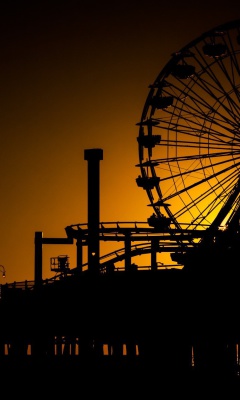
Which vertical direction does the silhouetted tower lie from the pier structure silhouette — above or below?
above

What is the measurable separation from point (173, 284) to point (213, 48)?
13.8 metres

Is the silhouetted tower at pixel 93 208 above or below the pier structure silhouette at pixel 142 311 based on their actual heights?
above

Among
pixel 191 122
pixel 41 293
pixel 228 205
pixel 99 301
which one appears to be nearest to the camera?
pixel 99 301

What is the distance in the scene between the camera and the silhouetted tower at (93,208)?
36.2 m

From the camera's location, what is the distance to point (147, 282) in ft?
120

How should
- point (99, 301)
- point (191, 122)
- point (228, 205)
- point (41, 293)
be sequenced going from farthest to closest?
point (191, 122) < point (228, 205) < point (41, 293) < point (99, 301)

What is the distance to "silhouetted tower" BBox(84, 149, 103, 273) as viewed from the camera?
119ft

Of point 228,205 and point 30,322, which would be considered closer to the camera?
point 30,322

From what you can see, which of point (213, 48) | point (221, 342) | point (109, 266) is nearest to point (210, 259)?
point (221, 342)

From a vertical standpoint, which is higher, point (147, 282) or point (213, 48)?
point (213, 48)

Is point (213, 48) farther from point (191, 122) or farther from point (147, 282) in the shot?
point (147, 282)

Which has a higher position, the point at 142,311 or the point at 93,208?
the point at 93,208

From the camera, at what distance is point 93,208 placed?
3622 centimetres

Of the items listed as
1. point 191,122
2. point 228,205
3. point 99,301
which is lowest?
point 99,301
